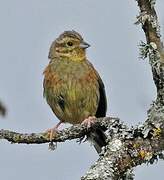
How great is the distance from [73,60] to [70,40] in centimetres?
45

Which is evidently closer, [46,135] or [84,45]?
[46,135]

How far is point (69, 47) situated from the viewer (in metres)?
7.47

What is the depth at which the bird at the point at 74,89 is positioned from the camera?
257 inches

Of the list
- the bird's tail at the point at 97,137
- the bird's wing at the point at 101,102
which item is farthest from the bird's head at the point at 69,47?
the bird's tail at the point at 97,137

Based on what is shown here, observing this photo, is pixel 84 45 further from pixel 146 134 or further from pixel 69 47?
pixel 146 134

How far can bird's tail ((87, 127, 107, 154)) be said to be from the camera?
3.76 metres

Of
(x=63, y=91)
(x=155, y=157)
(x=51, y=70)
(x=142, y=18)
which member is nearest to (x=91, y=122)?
(x=155, y=157)

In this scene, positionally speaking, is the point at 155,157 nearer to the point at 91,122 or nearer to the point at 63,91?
the point at 91,122

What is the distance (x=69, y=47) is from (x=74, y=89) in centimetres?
104

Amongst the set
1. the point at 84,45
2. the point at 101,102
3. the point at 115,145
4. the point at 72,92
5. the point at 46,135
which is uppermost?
the point at 84,45

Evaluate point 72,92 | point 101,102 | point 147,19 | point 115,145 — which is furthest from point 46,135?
point 101,102

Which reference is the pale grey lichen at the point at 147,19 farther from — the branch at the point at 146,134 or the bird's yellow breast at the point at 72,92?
→ the bird's yellow breast at the point at 72,92

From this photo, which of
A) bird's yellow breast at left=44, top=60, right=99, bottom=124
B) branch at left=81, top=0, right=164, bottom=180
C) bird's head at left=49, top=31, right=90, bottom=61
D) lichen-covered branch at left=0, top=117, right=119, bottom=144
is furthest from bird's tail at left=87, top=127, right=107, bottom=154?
bird's head at left=49, top=31, right=90, bottom=61

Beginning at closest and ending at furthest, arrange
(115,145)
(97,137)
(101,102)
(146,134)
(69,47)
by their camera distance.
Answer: (115,145)
(146,134)
(97,137)
(101,102)
(69,47)
